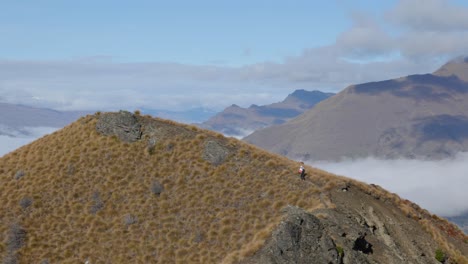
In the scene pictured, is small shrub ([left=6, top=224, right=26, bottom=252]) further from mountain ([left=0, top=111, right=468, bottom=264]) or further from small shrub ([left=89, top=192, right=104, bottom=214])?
small shrub ([left=89, top=192, right=104, bottom=214])

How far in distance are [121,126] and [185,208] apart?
19.0 m

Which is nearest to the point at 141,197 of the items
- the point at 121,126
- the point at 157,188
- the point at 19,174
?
the point at 157,188

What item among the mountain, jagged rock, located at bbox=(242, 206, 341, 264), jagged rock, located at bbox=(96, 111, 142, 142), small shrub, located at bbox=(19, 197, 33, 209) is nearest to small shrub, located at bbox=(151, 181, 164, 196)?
the mountain

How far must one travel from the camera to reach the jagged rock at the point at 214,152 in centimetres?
5978

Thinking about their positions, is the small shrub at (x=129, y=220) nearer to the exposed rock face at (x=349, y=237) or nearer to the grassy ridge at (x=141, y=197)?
the grassy ridge at (x=141, y=197)

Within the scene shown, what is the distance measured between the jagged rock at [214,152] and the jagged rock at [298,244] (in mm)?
16938

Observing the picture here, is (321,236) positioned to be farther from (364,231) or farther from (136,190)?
(136,190)

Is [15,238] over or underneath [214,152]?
underneath

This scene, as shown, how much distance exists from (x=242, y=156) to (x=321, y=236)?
764 inches

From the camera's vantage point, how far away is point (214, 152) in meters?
→ 61.0

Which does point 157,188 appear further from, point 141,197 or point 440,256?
point 440,256

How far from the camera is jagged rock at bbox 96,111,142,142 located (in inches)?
2564

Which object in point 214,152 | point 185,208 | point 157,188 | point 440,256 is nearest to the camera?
point 440,256

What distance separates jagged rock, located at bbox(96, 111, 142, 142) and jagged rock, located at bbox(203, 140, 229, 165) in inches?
385
